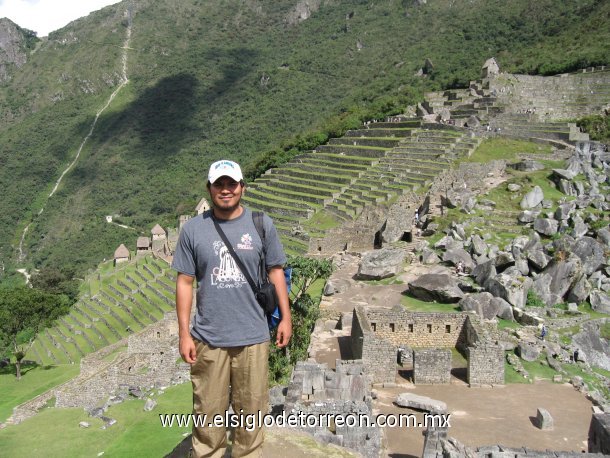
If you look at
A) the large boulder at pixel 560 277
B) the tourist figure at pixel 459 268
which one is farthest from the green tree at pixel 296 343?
the large boulder at pixel 560 277

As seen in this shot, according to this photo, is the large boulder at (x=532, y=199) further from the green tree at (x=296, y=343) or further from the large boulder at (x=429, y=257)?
the green tree at (x=296, y=343)

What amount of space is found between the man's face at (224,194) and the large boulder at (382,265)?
14666 mm

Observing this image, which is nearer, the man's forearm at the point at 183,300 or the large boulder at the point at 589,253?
the man's forearm at the point at 183,300

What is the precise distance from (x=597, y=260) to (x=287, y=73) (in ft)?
372

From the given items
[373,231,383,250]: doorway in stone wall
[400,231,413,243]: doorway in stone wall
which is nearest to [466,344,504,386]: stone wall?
[400,231,413,243]: doorway in stone wall

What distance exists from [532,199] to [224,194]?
21.2 metres

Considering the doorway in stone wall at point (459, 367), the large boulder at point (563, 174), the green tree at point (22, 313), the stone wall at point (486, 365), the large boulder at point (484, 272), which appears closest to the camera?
the stone wall at point (486, 365)

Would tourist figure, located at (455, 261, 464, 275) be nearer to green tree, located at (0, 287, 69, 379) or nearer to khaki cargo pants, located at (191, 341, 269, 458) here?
khaki cargo pants, located at (191, 341, 269, 458)

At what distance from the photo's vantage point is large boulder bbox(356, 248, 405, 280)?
60.9ft

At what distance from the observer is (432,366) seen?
11.6 meters

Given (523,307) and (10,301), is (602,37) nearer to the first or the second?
(523,307)

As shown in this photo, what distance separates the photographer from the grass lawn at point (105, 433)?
1457 cm

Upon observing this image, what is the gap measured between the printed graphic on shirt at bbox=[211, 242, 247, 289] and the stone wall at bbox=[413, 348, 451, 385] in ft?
26.7

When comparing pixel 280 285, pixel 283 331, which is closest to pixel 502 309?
pixel 283 331
